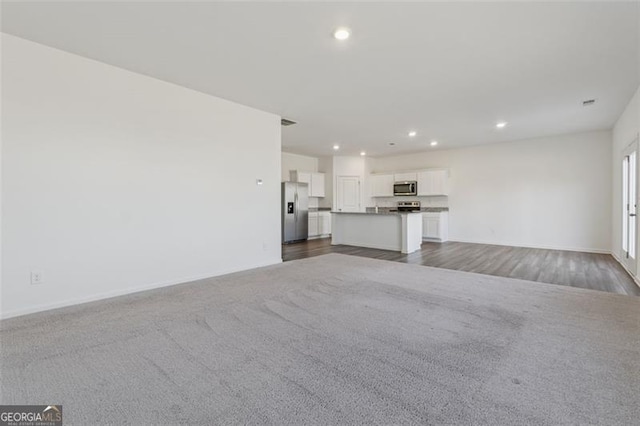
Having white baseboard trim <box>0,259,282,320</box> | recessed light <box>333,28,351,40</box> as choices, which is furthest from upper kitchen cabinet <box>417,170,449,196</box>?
recessed light <box>333,28,351,40</box>

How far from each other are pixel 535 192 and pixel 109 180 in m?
8.57

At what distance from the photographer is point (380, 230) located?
7.12 metres

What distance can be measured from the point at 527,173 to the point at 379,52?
6141mm

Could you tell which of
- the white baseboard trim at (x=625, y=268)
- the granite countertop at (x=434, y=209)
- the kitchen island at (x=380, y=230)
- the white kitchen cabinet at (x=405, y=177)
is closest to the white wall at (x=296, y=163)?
the kitchen island at (x=380, y=230)

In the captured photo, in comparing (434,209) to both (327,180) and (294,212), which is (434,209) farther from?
(294,212)

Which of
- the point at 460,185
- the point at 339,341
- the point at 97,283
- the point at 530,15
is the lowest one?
the point at 339,341

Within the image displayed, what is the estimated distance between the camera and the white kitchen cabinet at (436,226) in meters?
8.28

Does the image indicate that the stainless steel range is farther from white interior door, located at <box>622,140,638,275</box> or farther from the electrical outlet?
the electrical outlet

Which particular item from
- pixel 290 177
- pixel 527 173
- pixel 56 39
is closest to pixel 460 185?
pixel 527 173

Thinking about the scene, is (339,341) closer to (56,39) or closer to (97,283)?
(97,283)

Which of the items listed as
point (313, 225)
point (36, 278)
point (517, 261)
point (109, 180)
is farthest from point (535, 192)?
point (36, 278)

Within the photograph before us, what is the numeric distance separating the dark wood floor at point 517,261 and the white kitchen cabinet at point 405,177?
224 cm

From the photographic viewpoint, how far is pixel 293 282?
4.09 m

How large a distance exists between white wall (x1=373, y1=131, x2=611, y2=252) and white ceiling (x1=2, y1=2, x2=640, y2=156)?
1.78 m
